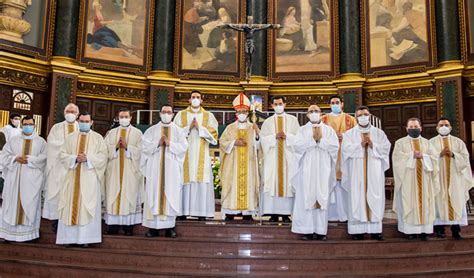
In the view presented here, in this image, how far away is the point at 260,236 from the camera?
20.5 ft

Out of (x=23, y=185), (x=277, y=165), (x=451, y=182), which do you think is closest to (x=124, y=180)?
(x=23, y=185)

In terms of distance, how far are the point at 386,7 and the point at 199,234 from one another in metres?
11.1

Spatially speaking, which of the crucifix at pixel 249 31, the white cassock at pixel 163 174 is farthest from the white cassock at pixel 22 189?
the crucifix at pixel 249 31

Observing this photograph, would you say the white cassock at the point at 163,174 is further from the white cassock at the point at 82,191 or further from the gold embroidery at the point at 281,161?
the gold embroidery at the point at 281,161

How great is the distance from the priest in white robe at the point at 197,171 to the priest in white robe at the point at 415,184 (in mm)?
2658

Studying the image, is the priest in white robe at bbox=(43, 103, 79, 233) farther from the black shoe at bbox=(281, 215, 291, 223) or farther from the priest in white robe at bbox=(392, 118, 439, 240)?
the priest in white robe at bbox=(392, 118, 439, 240)

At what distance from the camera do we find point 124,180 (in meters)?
6.71

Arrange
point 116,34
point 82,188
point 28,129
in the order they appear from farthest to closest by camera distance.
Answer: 1. point 116,34
2. point 28,129
3. point 82,188

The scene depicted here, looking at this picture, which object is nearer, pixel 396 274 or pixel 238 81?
pixel 396 274

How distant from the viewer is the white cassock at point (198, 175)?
7043 millimetres

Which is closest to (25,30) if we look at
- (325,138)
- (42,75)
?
(42,75)

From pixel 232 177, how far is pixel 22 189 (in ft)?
9.67

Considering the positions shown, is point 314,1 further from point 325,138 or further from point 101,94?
point 325,138

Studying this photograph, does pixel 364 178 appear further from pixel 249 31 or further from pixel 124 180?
pixel 249 31
